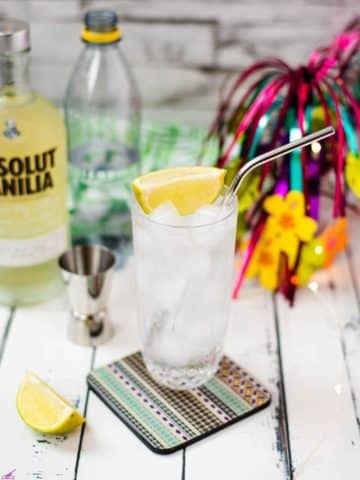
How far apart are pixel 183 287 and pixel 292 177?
1.15 feet

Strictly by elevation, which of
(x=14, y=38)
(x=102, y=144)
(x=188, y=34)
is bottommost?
(x=102, y=144)

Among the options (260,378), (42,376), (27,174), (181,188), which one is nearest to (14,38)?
(27,174)

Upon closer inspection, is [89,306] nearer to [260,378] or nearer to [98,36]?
[260,378]

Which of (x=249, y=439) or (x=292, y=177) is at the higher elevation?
(x=292, y=177)

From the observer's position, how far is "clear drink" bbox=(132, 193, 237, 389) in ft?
3.36

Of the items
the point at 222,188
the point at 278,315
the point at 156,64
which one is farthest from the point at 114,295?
the point at 156,64

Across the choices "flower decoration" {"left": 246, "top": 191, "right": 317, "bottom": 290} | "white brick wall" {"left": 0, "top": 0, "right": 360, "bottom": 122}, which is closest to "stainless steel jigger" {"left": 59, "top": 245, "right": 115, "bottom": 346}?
"flower decoration" {"left": 246, "top": 191, "right": 317, "bottom": 290}

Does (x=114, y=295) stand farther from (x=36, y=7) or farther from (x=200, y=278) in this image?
(x=36, y=7)

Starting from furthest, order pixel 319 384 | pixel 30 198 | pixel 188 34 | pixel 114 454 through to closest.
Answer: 1. pixel 188 34
2. pixel 30 198
3. pixel 319 384
4. pixel 114 454

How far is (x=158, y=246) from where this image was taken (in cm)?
103

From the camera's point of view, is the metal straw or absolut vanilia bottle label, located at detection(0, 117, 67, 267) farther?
absolut vanilia bottle label, located at detection(0, 117, 67, 267)

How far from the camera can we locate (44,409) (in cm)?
106

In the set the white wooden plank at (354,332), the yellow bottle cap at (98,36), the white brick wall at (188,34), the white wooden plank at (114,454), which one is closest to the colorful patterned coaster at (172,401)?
the white wooden plank at (114,454)

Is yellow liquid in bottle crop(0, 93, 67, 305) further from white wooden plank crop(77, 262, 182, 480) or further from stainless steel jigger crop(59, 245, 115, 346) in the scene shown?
white wooden plank crop(77, 262, 182, 480)
